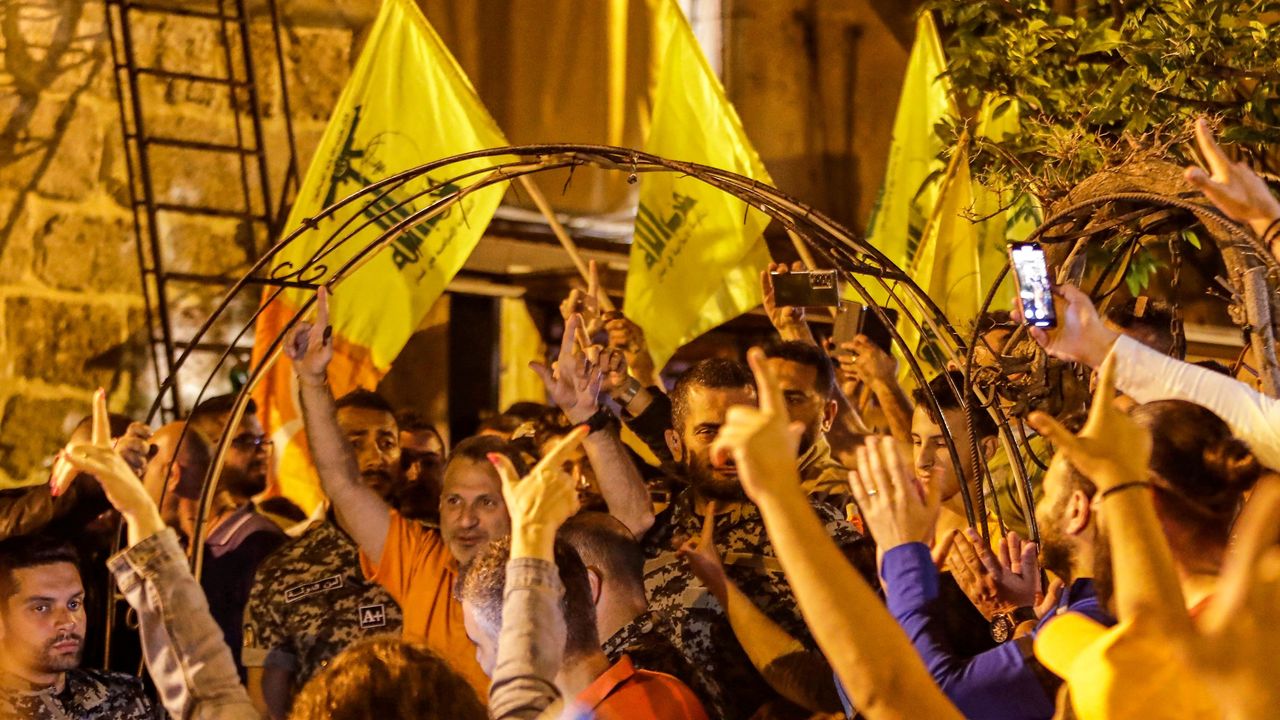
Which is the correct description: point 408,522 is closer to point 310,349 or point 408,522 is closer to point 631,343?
point 310,349

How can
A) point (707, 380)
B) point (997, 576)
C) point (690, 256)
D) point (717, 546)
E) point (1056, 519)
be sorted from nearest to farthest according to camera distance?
point (1056, 519) < point (997, 576) < point (717, 546) < point (707, 380) < point (690, 256)

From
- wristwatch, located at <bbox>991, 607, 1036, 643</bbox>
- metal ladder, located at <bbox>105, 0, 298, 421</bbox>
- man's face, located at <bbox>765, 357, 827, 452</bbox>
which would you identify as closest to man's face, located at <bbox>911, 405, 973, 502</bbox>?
man's face, located at <bbox>765, 357, 827, 452</bbox>

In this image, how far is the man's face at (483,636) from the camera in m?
3.71

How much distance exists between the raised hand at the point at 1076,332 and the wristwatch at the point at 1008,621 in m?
0.60

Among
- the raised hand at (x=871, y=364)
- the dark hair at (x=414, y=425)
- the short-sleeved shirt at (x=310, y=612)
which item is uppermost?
the raised hand at (x=871, y=364)

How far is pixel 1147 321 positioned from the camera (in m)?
5.40

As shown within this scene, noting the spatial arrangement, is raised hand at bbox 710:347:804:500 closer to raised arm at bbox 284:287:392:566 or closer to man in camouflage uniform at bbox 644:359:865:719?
man in camouflage uniform at bbox 644:359:865:719

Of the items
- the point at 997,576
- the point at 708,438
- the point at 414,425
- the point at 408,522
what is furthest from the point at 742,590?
the point at 414,425

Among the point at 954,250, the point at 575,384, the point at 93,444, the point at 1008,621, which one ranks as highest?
the point at 954,250

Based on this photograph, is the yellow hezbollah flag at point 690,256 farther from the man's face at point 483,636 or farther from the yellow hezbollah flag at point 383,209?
the man's face at point 483,636

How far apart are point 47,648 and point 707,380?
1976 mm

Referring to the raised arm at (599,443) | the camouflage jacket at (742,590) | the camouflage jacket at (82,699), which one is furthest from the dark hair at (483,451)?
the camouflage jacket at (82,699)

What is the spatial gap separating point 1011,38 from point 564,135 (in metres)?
3.86

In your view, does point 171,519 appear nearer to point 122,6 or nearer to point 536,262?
point 122,6
